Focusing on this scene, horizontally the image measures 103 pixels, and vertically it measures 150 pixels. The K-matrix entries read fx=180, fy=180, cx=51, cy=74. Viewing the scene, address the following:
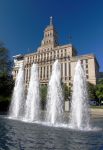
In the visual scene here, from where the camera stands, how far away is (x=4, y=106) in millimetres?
44062

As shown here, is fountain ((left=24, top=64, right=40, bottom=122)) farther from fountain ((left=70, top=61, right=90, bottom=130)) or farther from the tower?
the tower

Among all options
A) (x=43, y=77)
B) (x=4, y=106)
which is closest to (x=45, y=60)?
(x=43, y=77)

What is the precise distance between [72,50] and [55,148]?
111 meters

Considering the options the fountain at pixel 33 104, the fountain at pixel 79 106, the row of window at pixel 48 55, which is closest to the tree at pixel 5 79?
the fountain at pixel 33 104

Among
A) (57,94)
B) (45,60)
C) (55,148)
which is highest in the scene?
(45,60)

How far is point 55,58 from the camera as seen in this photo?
120438 millimetres

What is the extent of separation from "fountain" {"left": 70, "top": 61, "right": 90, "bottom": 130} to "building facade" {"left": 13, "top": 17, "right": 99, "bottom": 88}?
266 ft

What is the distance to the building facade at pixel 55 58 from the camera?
111m

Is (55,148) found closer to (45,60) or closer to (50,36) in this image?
(45,60)

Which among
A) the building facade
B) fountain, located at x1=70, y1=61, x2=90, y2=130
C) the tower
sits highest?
the tower

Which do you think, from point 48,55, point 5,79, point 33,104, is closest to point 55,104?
point 33,104

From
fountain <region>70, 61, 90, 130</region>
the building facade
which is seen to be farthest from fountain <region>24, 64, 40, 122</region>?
the building facade

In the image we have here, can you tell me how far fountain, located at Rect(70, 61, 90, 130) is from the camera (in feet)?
64.1

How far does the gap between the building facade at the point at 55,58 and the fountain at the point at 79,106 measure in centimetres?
8120
